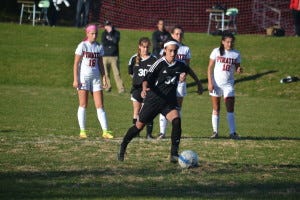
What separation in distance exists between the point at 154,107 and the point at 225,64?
4.28 metres

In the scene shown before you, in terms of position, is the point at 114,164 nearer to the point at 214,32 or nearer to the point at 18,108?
the point at 18,108

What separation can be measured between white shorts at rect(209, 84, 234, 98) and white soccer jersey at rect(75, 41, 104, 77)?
7.76 ft

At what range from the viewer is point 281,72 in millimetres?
28859

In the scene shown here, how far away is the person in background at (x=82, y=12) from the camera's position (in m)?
34.5

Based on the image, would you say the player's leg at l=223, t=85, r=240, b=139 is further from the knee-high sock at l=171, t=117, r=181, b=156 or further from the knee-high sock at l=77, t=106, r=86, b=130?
the knee-high sock at l=171, t=117, r=181, b=156

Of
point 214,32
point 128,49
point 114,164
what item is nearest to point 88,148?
point 114,164

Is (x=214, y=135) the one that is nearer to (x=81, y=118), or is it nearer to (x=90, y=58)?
(x=81, y=118)

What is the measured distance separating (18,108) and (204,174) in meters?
10.8

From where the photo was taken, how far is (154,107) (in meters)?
11.8

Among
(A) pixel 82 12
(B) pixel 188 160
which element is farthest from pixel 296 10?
(B) pixel 188 160

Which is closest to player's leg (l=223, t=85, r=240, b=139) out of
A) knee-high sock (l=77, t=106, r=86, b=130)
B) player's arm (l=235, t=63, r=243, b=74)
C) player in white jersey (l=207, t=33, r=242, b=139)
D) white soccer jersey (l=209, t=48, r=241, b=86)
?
player in white jersey (l=207, t=33, r=242, b=139)

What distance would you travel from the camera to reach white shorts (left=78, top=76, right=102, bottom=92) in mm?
14984

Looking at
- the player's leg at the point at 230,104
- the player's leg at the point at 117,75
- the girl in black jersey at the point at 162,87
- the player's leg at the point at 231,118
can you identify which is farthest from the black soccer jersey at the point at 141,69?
the player's leg at the point at 117,75

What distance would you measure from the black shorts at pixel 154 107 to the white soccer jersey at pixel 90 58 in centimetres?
330
